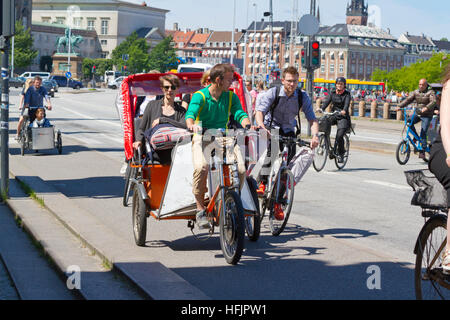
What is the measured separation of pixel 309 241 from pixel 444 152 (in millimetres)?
3525

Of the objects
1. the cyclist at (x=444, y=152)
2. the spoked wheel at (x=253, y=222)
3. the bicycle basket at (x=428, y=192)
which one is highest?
the cyclist at (x=444, y=152)

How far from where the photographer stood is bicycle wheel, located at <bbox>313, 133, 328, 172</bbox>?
1583 cm

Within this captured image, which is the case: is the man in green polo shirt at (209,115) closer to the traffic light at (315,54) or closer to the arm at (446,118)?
the arm at (446,118)

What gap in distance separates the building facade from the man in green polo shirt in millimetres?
167556

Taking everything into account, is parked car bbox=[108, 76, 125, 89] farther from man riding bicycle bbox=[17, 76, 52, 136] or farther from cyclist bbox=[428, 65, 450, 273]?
cyclist bbox=[428, 65, 450, 273]

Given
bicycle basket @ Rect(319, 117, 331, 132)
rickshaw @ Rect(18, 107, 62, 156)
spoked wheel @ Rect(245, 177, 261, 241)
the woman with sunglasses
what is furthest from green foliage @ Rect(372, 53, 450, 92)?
spoked wheel @ Rect(245, 177, 261, 241)

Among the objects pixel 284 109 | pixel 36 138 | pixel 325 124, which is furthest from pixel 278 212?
pixel 36 138

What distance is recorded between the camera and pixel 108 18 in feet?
572

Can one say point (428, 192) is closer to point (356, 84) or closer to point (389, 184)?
point (389, 184)

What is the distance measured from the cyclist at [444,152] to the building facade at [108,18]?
171 m

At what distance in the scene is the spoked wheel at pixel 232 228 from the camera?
6.57 metres

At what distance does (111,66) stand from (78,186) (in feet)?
420

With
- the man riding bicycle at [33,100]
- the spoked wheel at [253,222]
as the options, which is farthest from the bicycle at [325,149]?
the spoked wheel at [253,222]
